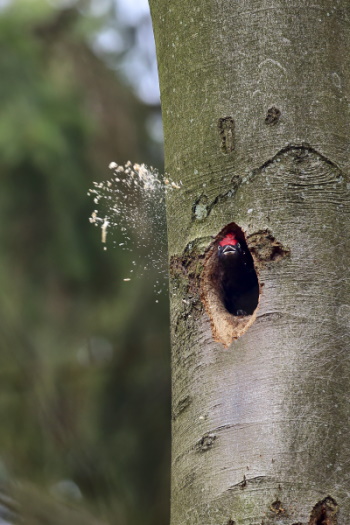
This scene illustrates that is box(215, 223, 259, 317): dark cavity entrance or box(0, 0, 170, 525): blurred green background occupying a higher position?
box(0, 0, 170, 525): blurred green background

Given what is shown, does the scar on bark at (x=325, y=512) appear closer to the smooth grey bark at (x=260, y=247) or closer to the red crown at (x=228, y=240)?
the smooth grey bark at (x=260, y=247)

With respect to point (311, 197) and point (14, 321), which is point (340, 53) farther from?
point (14, 321)

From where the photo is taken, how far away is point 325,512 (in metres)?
1.26

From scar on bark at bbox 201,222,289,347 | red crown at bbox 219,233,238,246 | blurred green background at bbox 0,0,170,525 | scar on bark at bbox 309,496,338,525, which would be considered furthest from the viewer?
blurred green background at bbox 0,0,170,525

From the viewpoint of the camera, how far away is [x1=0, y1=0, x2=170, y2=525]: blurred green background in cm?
493

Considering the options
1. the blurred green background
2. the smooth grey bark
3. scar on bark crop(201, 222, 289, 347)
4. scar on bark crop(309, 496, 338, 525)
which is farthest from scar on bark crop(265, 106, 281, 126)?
the blurred green background

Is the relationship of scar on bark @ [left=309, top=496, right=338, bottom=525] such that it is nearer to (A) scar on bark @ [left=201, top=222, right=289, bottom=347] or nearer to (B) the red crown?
(A) scar on bark @ [left=201, top=222, right=289, bottom=347]

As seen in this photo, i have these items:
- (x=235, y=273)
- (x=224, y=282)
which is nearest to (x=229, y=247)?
(x=224, y=282)

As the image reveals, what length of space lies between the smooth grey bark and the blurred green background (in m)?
3.25

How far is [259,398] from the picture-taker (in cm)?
135

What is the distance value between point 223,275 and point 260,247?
0.31 metres

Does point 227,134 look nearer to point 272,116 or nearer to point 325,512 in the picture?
point 272,116

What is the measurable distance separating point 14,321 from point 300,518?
4.46 metres

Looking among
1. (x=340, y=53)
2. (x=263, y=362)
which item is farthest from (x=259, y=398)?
(x=340, y=53)
